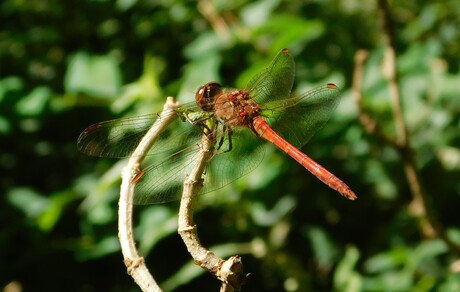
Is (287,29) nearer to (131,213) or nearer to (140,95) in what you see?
(140,95)

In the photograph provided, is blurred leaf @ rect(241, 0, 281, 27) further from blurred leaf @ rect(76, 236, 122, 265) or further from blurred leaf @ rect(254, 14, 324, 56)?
blurred leaf @ rect(76, 236, 122, 265)

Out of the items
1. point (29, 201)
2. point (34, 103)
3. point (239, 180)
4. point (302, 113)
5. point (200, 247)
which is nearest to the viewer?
point (200, 247)

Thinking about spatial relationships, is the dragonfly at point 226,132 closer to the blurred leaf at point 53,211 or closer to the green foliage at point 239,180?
the green foliage at point 239,180

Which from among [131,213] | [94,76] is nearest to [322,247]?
[94,76]

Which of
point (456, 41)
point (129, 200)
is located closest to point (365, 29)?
point (456, 41)

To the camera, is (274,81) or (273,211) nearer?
(274,81)

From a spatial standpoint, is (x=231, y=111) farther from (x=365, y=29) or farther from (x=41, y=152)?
(x=365, y=29)

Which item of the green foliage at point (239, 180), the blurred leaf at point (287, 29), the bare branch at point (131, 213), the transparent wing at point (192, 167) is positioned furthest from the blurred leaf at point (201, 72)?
the bare branch at point (131, 213)

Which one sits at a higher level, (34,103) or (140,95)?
(34,103)
